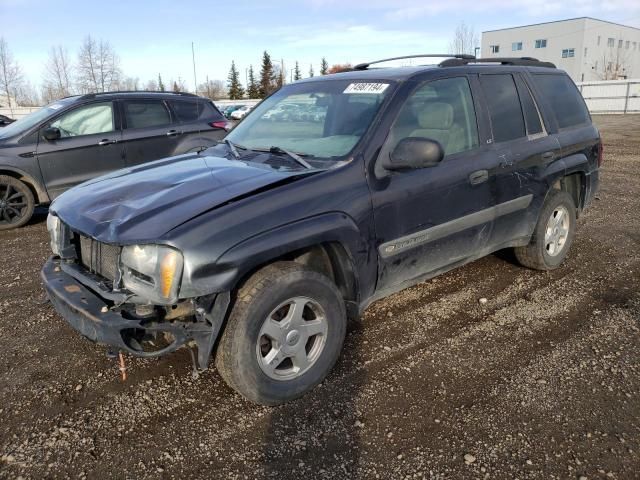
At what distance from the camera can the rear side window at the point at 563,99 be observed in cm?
470

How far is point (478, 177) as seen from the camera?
3.80 m

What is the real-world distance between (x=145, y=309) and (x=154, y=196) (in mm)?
670

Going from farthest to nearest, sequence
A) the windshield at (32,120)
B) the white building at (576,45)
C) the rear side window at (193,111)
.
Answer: the white building at (576,45), the rear side window at (193,111), the windshield at (32,120)

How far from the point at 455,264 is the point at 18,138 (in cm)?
613

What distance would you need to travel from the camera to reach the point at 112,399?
3.04 m

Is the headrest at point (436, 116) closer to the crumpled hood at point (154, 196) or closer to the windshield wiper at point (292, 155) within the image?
the windshield wiper at point (292, 155)

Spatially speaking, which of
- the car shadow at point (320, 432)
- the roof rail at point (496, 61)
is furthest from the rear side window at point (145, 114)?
the car shadow at point (320, 432)

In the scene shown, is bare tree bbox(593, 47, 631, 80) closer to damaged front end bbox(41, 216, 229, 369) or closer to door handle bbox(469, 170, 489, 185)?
door handle bbox(469, 170, 489, 185)

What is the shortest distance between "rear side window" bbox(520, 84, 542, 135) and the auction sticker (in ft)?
5.06

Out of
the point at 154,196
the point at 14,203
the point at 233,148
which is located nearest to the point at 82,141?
the point at 14,203

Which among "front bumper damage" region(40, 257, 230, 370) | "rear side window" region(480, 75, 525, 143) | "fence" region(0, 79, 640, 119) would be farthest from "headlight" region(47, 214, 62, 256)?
"fence" region(0, 79, 640, 119)

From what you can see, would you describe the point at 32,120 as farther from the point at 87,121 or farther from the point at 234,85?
the point at 234,85

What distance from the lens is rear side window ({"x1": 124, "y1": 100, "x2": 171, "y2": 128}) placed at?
24.9ft

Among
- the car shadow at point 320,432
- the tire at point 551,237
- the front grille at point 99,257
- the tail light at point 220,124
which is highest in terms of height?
the tail light at point 220,124
